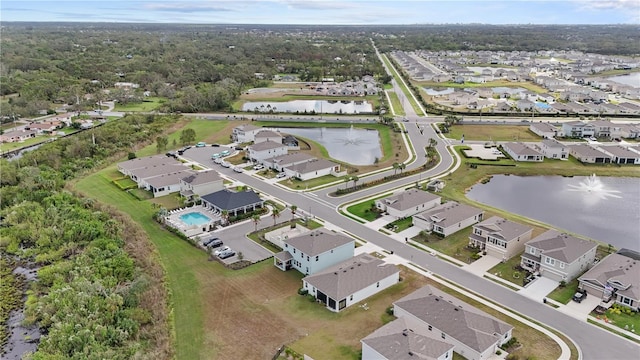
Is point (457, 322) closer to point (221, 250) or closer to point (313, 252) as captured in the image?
point (313, 252)

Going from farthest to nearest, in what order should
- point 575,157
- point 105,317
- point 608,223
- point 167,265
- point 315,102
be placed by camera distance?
1. point 315,102
2. point 575,157
3. point 608,223
4. point 167,265
5. point 105,317

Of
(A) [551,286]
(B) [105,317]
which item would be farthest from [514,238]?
(B) [105,317]

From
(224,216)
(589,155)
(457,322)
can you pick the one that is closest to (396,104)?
(589,155)

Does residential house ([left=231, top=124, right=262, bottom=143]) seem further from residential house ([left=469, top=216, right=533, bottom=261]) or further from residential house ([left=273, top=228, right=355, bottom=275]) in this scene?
residential house ([left=469, top=216, right=533, bottom=261])

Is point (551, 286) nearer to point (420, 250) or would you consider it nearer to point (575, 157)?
point (420, 250)

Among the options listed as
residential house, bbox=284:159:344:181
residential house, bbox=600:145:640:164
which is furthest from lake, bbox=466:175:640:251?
residential house, bbox=284:159:344:181

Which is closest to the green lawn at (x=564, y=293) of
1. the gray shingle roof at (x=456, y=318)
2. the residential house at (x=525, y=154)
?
the gray shingle roof at (x=456, y=318)

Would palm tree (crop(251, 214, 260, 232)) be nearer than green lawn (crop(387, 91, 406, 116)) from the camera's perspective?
Yes
